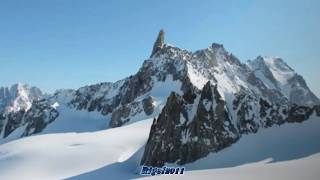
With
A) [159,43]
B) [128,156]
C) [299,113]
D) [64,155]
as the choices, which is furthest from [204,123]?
[159,43]

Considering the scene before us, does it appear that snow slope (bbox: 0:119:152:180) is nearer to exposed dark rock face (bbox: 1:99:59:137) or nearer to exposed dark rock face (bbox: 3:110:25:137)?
exposed dark rock face (bbox: 1:99:59:137)

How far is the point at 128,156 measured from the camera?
7512 cm

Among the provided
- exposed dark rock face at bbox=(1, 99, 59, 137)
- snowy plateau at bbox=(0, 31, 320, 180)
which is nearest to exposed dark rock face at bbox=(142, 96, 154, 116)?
snowy plateau at bbox=(0, 31, 320, 180)

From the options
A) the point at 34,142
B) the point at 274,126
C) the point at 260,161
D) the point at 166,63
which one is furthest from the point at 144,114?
the point at 260,161

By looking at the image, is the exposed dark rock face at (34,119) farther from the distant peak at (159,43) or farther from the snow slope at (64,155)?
the snow slope at (64,155)

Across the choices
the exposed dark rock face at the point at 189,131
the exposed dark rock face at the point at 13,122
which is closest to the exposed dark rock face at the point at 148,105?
the exposed dark rock face at the point at 189,131

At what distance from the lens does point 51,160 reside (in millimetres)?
73000

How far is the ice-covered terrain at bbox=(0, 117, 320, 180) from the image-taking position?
58713 millimetres

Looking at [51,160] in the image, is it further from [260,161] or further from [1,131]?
[1,131]

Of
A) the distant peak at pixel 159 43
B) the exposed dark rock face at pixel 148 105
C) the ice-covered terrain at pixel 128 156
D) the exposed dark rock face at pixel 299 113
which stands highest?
the distant peak at pixel 159 43

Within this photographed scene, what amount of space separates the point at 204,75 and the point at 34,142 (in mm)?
79360

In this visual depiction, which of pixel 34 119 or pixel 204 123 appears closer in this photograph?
pixel 204 123

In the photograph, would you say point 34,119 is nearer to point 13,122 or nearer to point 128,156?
point 13,122

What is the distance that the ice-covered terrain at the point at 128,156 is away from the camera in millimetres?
58713
